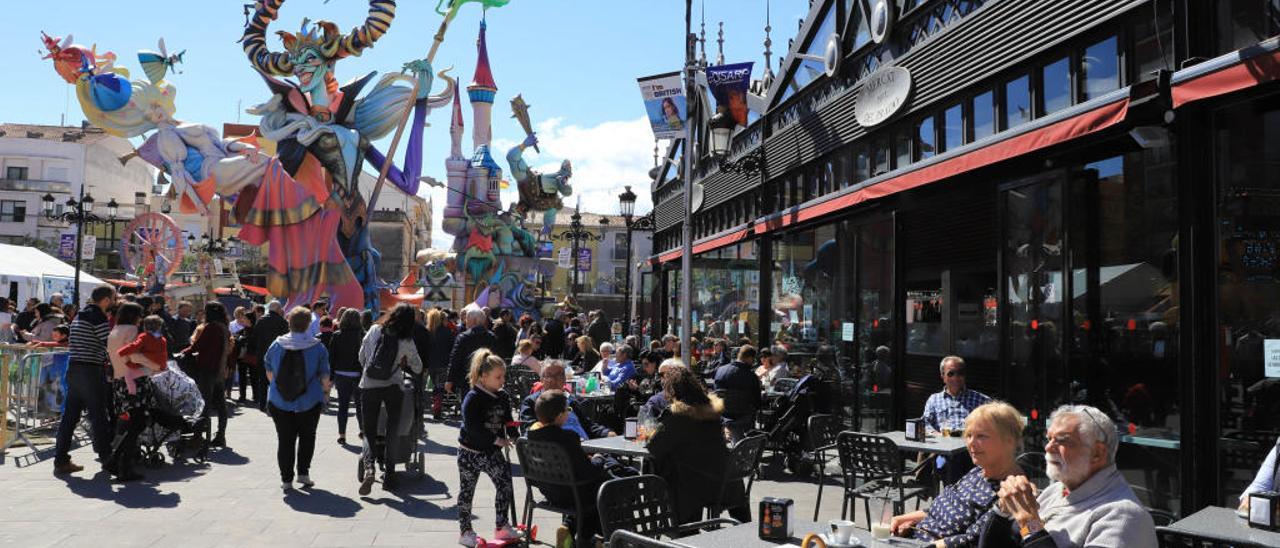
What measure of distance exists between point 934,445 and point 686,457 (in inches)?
90.2

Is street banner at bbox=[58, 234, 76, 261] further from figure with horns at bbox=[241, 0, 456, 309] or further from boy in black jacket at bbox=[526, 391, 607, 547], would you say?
boy in black jacket at bbox=[526, 391, 607, 547]

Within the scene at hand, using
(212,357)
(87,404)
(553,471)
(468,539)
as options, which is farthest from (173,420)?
(553,471)

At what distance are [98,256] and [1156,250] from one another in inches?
2862

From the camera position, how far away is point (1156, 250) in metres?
7.03

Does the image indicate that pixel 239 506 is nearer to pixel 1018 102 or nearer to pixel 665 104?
pixel 1018 102

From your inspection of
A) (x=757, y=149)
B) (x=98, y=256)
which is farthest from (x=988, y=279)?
(x=98, y=256)

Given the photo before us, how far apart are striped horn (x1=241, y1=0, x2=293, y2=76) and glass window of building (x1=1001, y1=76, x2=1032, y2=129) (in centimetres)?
2937

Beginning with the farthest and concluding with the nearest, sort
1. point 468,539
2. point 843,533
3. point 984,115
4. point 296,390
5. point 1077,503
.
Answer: point 984,115 → point 296,390 → point 468,539 → point 843,533 → point 1077,503

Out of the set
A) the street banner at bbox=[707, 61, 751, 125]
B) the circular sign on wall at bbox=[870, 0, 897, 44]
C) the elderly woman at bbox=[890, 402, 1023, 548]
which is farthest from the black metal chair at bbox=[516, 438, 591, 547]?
the street banner at bbox=[707, 61, 751, 125]

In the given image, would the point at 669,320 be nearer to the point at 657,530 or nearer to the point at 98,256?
the point at 657,530

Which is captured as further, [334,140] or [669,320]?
[334,140]

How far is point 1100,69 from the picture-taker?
7.75m

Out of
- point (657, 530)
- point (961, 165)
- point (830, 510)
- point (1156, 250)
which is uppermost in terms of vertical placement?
point (961, 165)

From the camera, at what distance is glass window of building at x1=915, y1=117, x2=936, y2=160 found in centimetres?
1075
